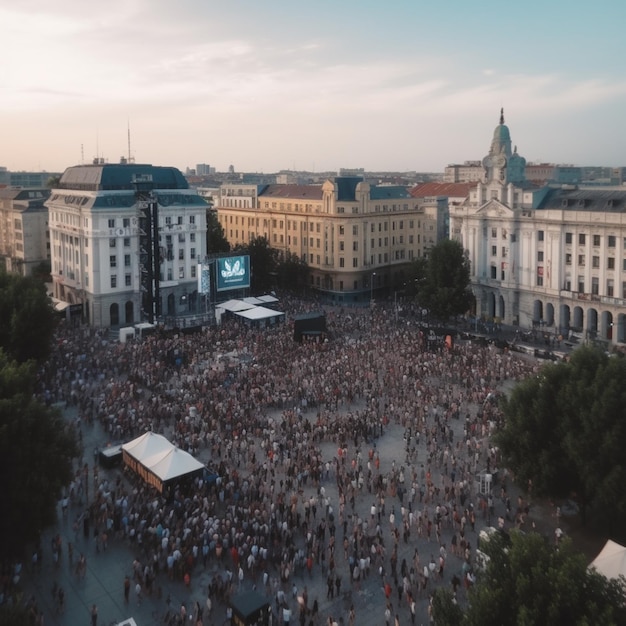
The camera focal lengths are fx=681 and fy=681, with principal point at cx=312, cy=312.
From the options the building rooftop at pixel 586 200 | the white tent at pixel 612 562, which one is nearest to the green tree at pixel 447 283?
the building rooftop at pixel 586 200

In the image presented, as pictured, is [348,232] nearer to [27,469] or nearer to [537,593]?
[27,469]

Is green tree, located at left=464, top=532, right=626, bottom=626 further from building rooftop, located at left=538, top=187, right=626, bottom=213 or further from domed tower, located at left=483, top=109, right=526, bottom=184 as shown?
domed tower, located at left=483, top=109, right=526, bottom=184

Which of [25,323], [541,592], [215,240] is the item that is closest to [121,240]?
[25,323]

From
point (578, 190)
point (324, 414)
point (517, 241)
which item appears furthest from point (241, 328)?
point (578, 190)

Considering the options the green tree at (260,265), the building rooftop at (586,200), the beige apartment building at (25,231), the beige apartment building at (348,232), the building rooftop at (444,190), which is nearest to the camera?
the building rooftop at (586,200)

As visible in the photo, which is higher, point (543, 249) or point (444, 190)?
point (444, 190)

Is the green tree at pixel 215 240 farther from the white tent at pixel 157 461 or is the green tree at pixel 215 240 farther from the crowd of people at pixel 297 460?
the white tent at pixel 157 461

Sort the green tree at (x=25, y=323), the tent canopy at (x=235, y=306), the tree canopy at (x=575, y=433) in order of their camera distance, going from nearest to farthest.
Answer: the tree canopy at (x=575, y=433) < the green tree at (x=25, y=323) < the tent canopy at (x=235, y=306)
